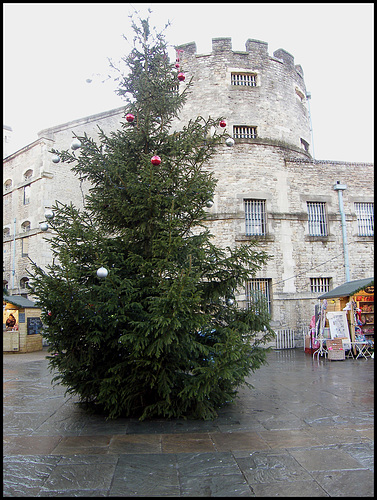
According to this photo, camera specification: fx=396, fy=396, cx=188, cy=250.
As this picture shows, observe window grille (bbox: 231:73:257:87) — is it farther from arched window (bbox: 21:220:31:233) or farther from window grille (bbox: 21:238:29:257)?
window grille (bbox: 21:238:29:257)

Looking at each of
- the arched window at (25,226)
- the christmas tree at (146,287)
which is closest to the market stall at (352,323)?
the christmas tree at (146,287)

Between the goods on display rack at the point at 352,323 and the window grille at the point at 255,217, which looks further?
the window grille at the point at 255,217

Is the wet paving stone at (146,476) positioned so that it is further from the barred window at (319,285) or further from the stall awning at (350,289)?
the barred window at (319,285)

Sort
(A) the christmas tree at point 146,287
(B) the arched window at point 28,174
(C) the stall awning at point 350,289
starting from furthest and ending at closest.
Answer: (B) the arched window at point 28,174
(C) the stall awning at point 350,289
(A) the christmas tree at point 146,287

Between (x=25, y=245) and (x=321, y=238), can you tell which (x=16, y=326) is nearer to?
(x=25, y=245)

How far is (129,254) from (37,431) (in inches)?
108

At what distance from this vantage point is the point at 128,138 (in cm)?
663

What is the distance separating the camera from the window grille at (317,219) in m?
18.5

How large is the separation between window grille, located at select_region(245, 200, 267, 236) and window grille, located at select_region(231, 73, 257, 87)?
19.4 feet

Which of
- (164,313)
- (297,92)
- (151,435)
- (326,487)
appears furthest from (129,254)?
(297,92)

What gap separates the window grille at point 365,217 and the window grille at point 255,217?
4.76 meters

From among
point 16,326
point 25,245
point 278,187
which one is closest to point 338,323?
point 278,187

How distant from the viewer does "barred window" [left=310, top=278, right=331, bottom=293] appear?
711 inches

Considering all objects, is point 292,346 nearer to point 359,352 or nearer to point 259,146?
point 359,352
